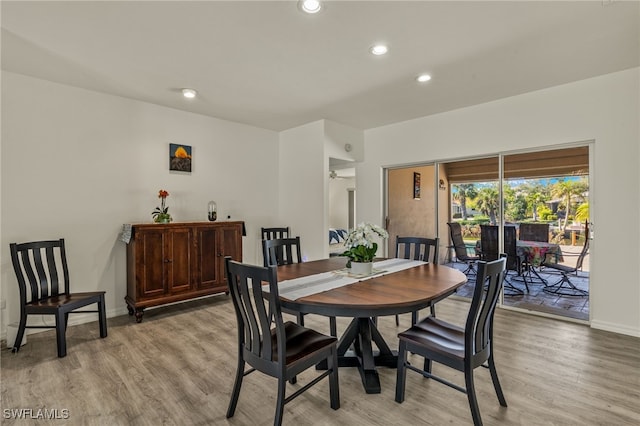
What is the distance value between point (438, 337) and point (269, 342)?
1068mm

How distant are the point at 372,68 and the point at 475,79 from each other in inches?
46.0

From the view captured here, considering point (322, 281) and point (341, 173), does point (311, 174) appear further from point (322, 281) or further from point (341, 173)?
point (341, 173)

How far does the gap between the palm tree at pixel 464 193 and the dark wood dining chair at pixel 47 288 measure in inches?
176

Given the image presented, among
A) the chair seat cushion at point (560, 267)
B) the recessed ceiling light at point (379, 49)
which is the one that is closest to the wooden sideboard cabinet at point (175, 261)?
the recessed ceiling light at point (379, 49)

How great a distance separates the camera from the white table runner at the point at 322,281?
6.41ft

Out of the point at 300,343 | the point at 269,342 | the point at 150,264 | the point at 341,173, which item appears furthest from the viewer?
the point at 341,173

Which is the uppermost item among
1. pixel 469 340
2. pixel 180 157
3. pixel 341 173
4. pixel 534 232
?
pixel 341 173

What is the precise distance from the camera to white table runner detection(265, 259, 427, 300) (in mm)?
1955

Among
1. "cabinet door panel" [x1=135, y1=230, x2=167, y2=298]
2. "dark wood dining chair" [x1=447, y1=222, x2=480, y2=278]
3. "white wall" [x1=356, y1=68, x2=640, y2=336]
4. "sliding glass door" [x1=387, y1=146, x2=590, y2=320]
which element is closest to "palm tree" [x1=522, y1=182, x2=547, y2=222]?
"sliding glass door" [x1=387, y1=146, x2=590, y2=320]

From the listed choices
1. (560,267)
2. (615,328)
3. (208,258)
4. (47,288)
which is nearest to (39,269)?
(47,288)

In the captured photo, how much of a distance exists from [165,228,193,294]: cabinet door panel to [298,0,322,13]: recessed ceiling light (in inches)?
110

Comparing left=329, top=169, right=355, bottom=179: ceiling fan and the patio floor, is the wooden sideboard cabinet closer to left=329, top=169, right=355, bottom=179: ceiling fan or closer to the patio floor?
the patio floor

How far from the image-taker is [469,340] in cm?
172

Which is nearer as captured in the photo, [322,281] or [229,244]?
[322,281]
